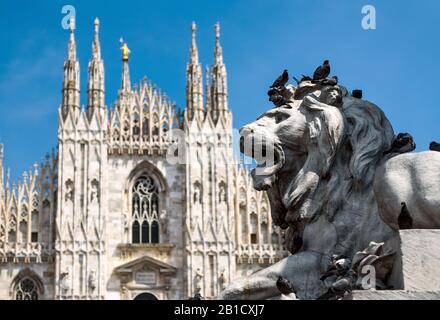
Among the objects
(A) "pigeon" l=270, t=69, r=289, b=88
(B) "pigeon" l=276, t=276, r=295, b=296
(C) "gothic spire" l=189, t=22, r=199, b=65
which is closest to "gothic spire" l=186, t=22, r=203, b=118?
(C) "gothic spire" l=189, t=22, r=199, b=65

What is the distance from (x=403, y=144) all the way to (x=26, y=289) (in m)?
27.0

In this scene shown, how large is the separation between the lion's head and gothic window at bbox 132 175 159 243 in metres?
26.5

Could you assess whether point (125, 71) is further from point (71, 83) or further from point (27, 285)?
point (27, 285)

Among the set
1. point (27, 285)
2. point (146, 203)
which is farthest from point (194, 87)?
point (27, 285)

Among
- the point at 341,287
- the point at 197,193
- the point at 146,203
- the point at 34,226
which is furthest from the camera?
the point at 146,203

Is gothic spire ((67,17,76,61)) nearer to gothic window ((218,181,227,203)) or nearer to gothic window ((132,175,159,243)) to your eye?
gothic window ((132,175,159,243))

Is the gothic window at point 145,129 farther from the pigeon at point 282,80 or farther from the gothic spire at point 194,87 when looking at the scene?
the pigeon at point 282,80

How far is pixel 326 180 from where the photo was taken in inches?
171

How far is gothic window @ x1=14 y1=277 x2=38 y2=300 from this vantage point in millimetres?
29719

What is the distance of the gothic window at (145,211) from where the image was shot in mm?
30844

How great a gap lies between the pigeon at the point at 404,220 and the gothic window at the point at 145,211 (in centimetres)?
2719
